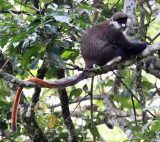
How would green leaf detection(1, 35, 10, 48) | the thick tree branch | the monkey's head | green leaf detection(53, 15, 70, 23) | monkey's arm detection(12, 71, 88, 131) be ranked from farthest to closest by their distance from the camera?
the monkey's head
green leaf detection(1, 35, 10, 48)
monkey's arm detection(12, 71, 88, 131)
the thick tree branch
green leaf detection(53, 15, 70, 23)

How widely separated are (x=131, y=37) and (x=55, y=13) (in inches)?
65.2

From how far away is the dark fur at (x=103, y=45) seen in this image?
3859mm

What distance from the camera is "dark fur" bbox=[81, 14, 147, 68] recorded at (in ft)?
12.7

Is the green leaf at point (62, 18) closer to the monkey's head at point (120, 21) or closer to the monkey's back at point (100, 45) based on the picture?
the monkey's back at point (100, 45)

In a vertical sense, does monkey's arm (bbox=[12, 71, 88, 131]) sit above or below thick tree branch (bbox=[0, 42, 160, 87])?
below

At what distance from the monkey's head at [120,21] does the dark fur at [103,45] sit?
64 millimetres

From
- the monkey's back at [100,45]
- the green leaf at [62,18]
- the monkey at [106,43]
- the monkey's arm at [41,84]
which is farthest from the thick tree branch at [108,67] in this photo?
the green leaf at [62,18]

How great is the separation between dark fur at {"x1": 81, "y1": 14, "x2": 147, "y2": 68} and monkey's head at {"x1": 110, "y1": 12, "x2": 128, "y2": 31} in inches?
2.5

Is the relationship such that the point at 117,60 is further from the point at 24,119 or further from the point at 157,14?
the point at 24,119

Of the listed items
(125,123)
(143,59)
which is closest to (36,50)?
(143,59)

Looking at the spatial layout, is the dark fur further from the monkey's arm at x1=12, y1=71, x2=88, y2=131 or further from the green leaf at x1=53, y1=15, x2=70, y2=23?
the green leaf at x1=53, y1=15, x2=70, y2=23

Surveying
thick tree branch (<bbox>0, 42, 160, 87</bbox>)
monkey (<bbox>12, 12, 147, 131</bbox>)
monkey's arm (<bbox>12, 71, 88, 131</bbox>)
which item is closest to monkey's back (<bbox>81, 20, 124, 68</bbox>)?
monkey (<bbox>12, 12, 147, 131</bbox>)

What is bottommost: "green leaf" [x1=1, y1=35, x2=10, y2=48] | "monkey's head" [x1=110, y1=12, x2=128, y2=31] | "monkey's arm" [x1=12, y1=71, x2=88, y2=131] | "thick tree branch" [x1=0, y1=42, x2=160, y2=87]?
"monkey's arm" [x1=12, y1=71, x2=88, y2=131]

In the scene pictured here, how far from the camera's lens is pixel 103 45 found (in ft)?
13.2
